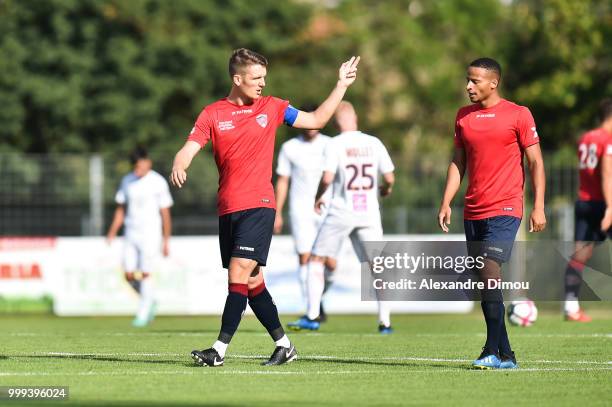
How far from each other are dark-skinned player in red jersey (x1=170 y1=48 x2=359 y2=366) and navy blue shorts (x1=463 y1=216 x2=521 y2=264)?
1.48 meters

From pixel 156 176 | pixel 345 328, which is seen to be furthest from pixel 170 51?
pixel 345 328

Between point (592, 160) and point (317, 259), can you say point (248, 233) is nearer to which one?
point (317, 259)

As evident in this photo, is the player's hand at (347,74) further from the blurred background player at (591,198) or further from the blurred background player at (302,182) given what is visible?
the blurred background player at (591,198)

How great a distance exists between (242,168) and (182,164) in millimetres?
659

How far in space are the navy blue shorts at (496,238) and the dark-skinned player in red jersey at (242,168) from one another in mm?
1478

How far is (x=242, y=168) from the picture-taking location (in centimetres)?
965

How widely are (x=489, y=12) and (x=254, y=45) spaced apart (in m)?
11.2

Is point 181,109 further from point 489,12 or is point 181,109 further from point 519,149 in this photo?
point 519,149

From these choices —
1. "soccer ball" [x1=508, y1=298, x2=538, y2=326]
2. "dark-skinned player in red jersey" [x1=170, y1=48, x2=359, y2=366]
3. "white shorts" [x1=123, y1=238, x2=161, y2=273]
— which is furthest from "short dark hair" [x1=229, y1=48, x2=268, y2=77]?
"white shorts" [x1=123, y1=238, x2=161, y2=273]

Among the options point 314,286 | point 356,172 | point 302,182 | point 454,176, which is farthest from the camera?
point 302,182

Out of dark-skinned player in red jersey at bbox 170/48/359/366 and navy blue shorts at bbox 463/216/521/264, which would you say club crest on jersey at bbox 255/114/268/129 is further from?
navy blue shorts at bbox 463/216/521/264

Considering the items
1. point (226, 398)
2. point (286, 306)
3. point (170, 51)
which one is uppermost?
point (170, 51)

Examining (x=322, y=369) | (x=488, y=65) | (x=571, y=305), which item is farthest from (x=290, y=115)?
(x=571, y=305)

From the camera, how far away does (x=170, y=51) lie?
3909cm
